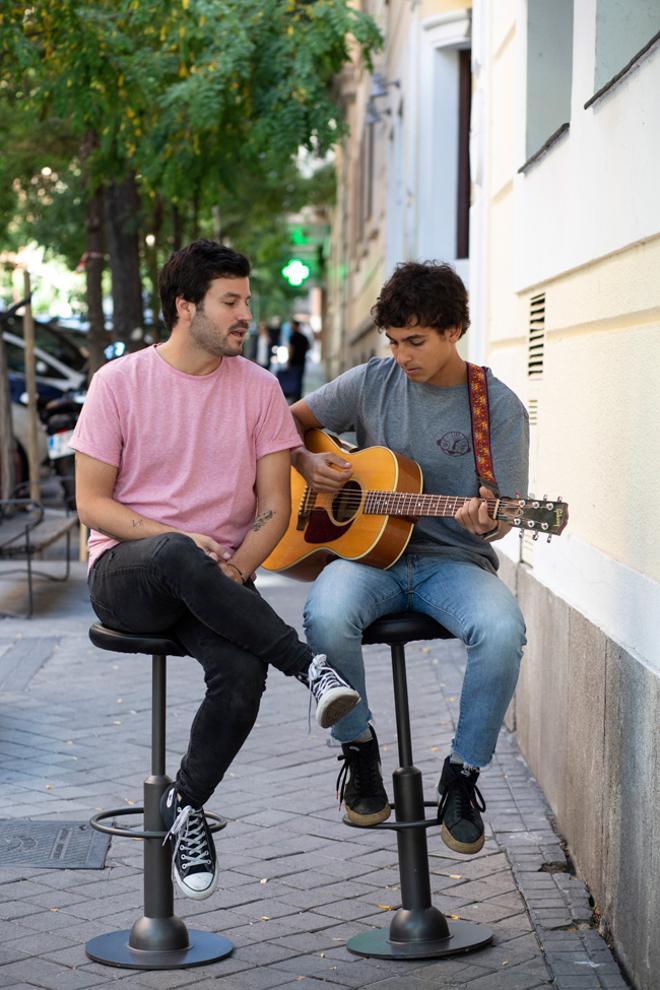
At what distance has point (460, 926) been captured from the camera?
15.1 feet

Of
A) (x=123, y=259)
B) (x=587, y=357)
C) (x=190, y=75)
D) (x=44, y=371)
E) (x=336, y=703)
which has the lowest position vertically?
(x=336, y=703)

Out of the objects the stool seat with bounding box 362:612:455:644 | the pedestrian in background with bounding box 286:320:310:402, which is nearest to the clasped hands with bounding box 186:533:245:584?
the stool seat with bounding box 362:612:455:644

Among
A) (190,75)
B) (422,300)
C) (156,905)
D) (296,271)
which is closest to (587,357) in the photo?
(422,300)

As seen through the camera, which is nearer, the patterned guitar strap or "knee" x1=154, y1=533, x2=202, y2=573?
"knee" x1=154, y1=533, x2=202, y2=573

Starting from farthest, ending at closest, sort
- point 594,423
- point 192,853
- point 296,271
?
point 296,271 → point 594,423 → point 192,853

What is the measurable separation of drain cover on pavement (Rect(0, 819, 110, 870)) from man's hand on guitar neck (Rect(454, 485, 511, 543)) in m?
1.83

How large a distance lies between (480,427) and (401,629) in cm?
62

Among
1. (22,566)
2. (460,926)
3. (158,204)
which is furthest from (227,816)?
(158,204)

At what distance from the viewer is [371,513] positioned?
14.9 ft

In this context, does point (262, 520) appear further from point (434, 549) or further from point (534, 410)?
point (534, 410)

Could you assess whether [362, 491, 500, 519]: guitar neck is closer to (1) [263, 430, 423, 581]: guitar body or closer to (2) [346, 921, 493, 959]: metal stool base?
(1) [263, 430, 423, 581]: guitar body

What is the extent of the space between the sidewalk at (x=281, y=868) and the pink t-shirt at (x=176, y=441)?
1.12 meters

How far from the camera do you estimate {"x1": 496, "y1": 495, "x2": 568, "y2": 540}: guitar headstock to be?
4.14 m

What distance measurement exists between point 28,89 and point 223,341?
33.5ft
